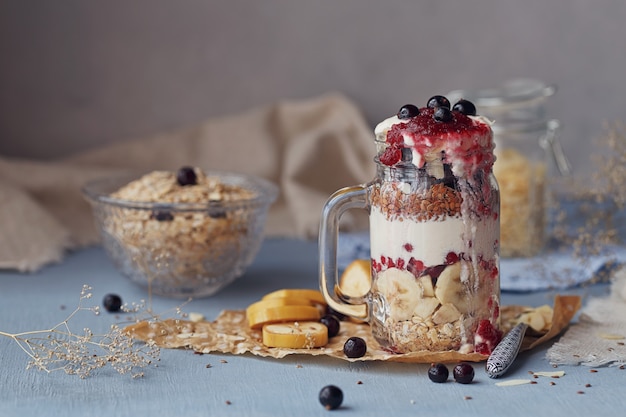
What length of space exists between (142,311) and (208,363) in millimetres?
335

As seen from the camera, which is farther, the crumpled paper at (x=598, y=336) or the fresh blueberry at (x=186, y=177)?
the fresh blueberry at (x=186, y=177)

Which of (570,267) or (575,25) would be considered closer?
(570,267)

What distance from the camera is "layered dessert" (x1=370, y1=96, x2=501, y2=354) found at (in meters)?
1.32

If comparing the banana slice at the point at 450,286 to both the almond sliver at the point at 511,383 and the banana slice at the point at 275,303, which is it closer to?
the almond sliver at the point at 511,383

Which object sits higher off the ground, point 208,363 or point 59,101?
point 59,101

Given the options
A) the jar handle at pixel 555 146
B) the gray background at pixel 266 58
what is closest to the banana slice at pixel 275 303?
the jar handle at pixel 555 146

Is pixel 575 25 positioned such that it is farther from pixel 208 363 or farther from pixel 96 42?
pixel 208 363

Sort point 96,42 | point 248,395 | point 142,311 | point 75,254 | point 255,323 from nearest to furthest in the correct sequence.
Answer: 1. point 248,395
2. point 255,323
3. point 142,311
4. point 75,254
5. point 96,42

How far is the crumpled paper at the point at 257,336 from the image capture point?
136 cm

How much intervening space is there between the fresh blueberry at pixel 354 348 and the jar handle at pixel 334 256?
96 mm

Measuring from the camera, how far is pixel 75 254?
2.10 meters

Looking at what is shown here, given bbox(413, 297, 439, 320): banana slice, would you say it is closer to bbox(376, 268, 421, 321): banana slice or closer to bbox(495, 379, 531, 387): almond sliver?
bbox(376, 268, 421, 321): banana slice

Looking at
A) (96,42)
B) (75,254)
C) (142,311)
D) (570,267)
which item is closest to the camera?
(142,311)

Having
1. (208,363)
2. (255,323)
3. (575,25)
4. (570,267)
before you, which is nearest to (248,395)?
(208,363)
